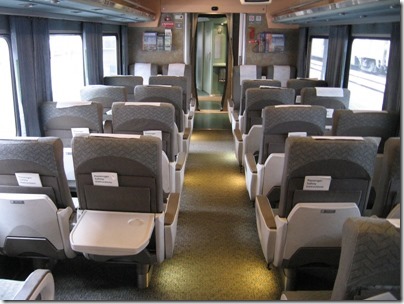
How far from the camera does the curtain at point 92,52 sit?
243 inches

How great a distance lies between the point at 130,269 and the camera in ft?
10.9

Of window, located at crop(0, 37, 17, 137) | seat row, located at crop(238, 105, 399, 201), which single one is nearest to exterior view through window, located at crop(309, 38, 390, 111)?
seat row, located at crop(238, 105, 399, 201)

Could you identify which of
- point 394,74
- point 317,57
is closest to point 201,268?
point 394,74

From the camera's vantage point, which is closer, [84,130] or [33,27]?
[84,130]

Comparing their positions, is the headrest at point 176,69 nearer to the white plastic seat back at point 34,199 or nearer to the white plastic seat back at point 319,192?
the white plastic seat back at point 34,199

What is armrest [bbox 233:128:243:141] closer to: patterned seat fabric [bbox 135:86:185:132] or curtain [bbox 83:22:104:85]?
patterned seat fabric [bbox 135:86:185:132]

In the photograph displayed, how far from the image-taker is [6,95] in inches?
162

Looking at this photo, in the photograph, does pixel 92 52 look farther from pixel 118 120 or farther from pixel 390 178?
pixel 390 178

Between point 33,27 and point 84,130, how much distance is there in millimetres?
1358

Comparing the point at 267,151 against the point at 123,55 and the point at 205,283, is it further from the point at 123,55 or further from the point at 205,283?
the point at 123,55

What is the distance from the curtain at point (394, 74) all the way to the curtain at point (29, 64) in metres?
3.81

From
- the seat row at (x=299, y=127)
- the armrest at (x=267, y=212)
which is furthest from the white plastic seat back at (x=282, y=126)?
the armrest at (x=267, y=212)

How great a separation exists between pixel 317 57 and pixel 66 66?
5.04 metres

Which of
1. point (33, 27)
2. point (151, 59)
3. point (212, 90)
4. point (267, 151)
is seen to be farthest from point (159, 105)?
point (212, 90)
